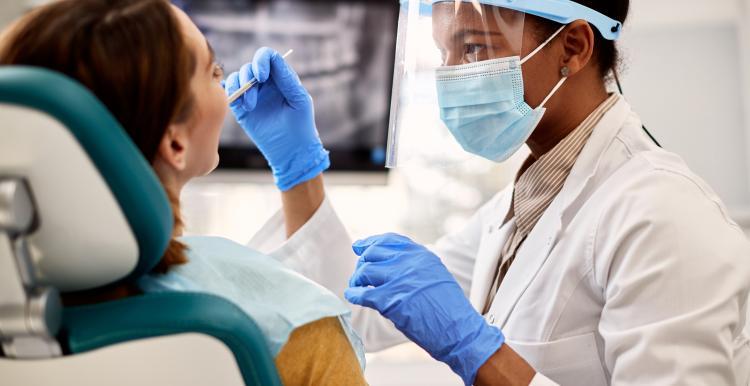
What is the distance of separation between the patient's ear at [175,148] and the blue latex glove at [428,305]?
49cm

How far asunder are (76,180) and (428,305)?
763 millimetres

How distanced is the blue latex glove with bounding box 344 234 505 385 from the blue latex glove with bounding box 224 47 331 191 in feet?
1.25

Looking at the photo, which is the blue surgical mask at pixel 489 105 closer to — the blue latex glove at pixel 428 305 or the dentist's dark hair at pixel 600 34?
the dentist's dark hair at pixel 600 34

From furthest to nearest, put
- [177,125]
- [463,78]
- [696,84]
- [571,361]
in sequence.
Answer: [696,84] < [463,78] < [571,361] < [177,125]

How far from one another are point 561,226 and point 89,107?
1.03m

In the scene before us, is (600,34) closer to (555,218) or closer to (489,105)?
(489,105)

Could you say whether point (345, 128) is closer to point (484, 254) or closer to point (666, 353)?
point (484, 254)

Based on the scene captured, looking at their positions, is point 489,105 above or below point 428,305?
above

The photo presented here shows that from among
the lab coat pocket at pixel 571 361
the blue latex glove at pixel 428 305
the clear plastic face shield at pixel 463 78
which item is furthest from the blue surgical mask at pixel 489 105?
the lab coat pocket at pixel 571 361

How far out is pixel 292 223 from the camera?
1816 millimetres

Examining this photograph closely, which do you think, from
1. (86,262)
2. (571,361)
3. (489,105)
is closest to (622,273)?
(571,361)

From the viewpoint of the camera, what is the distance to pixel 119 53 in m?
0.90

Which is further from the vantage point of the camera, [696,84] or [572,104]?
[696,84]

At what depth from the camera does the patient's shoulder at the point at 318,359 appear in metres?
1.09
